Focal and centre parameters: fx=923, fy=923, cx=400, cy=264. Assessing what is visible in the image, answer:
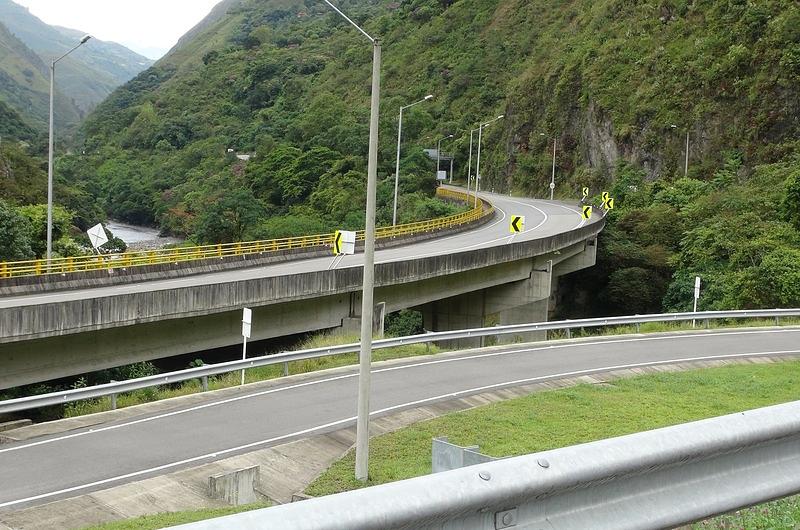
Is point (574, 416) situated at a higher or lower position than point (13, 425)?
higher

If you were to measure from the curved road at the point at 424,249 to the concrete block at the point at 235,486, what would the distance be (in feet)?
32.3

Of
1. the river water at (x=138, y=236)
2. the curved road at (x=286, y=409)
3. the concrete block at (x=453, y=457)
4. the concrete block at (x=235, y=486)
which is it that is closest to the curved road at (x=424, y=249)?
the curved road at (x=286, y=409)

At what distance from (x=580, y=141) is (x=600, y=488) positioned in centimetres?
8691

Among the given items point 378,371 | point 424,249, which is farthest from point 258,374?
point 424,249

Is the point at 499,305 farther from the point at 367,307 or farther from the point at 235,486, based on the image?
the point at 235,486

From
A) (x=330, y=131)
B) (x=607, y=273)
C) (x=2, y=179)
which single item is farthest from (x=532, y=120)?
(x=2, y=179)

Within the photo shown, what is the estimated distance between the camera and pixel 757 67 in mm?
70500

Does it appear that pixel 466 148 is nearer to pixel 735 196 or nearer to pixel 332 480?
pixel 735 196

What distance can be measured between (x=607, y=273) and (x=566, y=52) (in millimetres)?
45791

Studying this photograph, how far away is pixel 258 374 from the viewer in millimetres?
24672

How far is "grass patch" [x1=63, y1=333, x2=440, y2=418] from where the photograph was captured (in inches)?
784

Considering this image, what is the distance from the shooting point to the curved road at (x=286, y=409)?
14.6 metres

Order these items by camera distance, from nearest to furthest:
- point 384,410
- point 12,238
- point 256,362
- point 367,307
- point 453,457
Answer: point 453,457
point 367,307
point 384,410
point 256,362
point 12,238

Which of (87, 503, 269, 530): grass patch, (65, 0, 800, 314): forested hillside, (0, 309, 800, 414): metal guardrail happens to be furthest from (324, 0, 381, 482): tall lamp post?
(65, 0, 800, 314): forested hillside
